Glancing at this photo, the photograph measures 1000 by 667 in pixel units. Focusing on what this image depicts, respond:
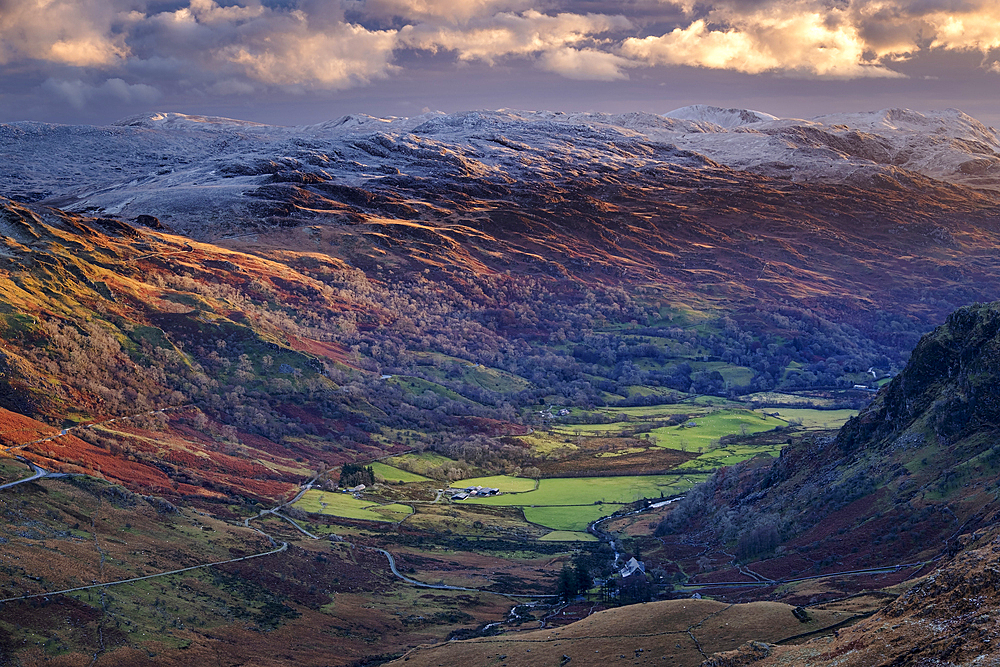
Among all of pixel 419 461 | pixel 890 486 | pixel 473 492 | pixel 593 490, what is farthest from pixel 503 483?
pixel 890 486

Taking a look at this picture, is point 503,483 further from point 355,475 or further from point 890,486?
point 890,486

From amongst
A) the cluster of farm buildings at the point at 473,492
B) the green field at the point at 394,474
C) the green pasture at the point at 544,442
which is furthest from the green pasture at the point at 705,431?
the green field at the point at 394,474

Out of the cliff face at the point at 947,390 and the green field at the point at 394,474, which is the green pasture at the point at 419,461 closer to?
the green field at the point at 394,474

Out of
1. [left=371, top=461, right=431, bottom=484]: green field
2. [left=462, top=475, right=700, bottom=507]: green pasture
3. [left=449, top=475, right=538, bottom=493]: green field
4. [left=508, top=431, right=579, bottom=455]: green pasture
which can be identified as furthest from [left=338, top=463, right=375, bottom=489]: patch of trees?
[left=508, top=431, right=579, bottom=455]: green pasture

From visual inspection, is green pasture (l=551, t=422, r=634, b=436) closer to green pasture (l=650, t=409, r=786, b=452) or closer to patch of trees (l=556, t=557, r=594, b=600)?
green pasture (l=650, t=409, r=786, b=452)

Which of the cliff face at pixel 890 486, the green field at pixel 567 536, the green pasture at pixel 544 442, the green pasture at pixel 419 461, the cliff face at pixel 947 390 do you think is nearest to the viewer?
the cliff face at pixel 890 486
